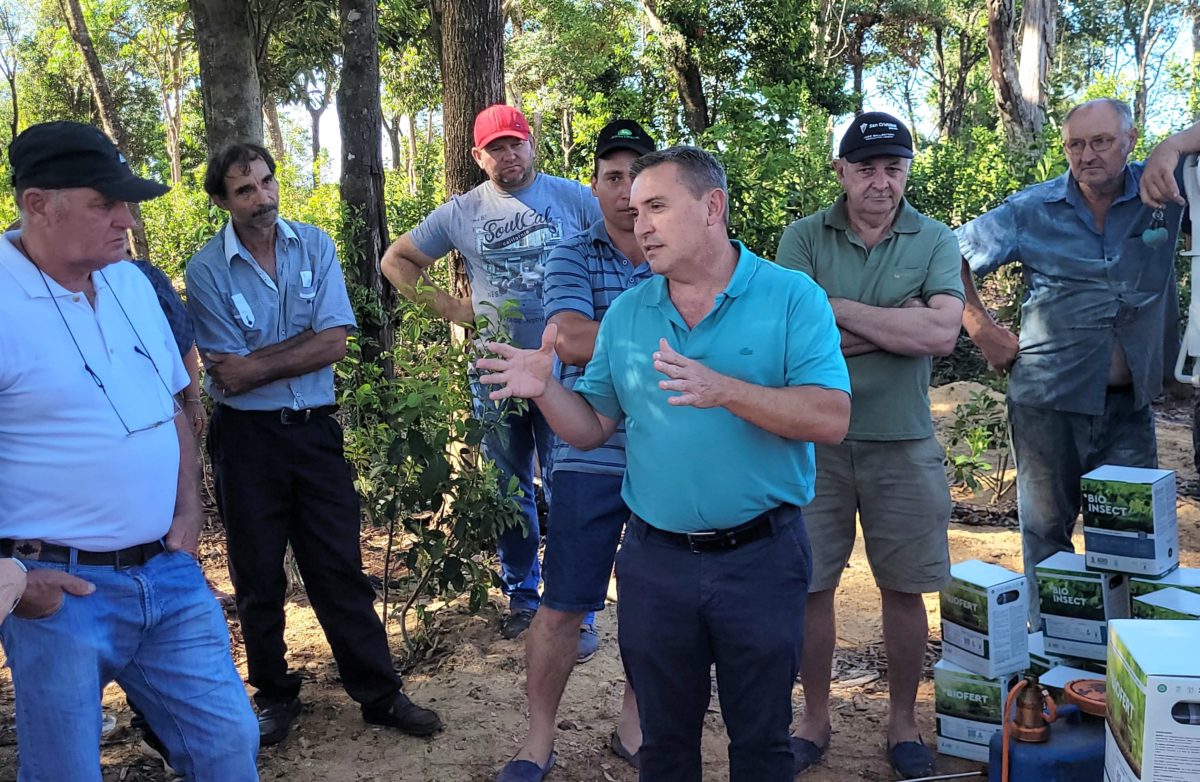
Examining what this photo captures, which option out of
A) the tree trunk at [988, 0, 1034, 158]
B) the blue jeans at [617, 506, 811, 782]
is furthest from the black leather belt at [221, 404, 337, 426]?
the tree trunk at [988, 0, 1034, 158]

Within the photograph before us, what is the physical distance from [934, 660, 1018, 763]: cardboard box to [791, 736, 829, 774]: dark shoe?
0.44m

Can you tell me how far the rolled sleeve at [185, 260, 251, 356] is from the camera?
142 inches

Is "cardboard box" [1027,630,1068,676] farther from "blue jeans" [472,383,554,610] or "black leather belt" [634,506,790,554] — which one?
"blue jeans" [472,383,554,610]

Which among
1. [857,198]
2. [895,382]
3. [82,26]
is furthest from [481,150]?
[82,26]

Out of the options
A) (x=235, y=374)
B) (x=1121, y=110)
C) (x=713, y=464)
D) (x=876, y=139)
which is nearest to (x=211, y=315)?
(x=235, y=374)

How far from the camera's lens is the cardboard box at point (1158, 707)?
233 cm

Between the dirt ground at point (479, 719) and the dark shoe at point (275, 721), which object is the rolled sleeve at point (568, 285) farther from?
the dark shoe at point (275, 721)

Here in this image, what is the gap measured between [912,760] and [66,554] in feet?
9.17

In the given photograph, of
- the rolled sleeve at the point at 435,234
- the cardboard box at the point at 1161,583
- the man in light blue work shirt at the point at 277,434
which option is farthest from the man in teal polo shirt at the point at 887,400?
the rolled sleeve at the point at 435,234

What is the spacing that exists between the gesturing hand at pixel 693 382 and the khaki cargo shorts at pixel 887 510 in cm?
138

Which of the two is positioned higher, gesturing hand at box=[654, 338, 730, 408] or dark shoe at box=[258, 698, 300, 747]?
gesturing hand at box=[654, 338, 730, 408]

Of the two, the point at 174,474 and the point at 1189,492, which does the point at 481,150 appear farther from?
the point at 1189,492

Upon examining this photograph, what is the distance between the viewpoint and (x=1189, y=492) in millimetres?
6832

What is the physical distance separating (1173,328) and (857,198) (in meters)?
1.51
